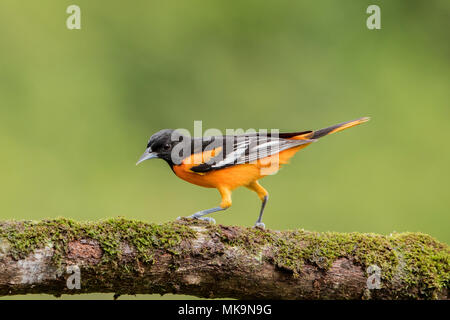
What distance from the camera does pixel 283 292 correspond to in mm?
3666

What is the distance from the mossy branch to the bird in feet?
2.52

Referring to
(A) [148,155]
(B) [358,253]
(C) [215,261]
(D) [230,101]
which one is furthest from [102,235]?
(D) [230,101]

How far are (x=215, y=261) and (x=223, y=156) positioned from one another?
3.83 ft

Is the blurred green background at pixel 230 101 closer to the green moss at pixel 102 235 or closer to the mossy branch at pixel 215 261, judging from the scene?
the mossy branch at pixel 215 261

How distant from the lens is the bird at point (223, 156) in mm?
4441

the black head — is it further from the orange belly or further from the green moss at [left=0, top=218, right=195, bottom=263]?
the green moss at [left=0, top=218, right=195, bottom=263]

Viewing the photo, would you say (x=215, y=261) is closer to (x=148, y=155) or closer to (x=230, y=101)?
(x=148, y=155)

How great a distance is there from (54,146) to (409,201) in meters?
4.97

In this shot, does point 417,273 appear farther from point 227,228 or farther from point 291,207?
point 291,207

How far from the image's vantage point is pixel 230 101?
336 inches

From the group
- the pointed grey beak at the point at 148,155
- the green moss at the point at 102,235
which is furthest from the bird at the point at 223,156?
the green moss at the point at 102,235

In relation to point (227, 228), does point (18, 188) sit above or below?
below

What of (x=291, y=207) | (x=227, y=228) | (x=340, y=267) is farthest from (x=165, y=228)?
(x=291, y=207)

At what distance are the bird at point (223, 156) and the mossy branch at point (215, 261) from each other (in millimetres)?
767
